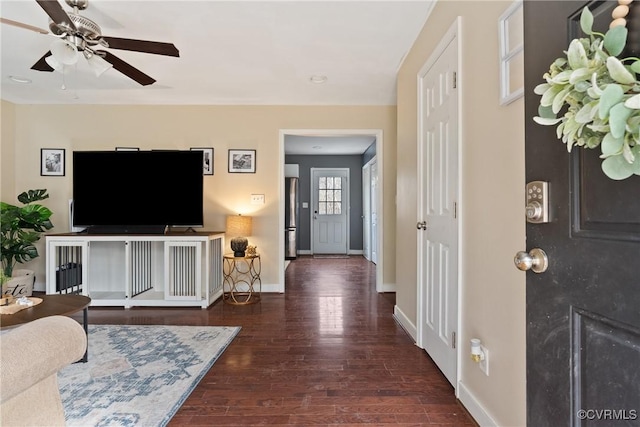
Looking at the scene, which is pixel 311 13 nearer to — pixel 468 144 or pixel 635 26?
pixel 468 144

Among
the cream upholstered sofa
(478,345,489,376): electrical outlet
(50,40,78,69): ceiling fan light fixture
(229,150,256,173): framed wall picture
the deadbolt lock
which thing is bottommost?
(478,345,489,376): electrical outlet

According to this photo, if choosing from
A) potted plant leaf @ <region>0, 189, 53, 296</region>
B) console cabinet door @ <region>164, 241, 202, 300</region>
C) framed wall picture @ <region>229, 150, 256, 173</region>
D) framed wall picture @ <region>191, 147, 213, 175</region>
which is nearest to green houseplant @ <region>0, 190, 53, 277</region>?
potted plant leaf @ <region>0, 189, 53, 296</region>

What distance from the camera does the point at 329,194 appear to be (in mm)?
7801

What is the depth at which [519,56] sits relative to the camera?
50.3 inches

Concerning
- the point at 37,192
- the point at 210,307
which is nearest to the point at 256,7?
the point at 210,307

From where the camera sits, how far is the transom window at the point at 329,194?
25.6 ft

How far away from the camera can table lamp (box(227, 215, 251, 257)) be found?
3.87 metres

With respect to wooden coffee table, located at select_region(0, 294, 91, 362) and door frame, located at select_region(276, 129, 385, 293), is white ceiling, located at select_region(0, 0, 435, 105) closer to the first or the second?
door frame, located at select_region(276, 129, 385, 293)

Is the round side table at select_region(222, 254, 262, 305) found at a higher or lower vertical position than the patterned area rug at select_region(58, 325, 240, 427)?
higher

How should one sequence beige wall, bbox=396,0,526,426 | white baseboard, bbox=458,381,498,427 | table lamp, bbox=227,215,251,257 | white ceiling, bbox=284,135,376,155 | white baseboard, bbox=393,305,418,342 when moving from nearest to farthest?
beige wall, bbox=396,0,526,426 → white baseboard, bbox=458,381,498,427 → white baseboard, bbox=393,305,418,342 → table lamp, bbox=227,215,251,257 → white ceiling, bbox=284,135,376,155

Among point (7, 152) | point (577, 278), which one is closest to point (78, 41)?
point (577, 278)

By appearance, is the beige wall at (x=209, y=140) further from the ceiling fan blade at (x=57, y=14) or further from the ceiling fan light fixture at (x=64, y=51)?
the ceiling fan blade at (x=57, y=14)

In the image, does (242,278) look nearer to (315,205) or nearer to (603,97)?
(315,205)

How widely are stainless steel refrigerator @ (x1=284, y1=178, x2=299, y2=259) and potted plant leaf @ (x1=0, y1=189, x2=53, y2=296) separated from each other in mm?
4145
